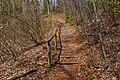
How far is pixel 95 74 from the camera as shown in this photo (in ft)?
28.8

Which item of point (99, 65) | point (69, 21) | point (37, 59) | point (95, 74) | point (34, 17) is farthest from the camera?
point (69, 21)

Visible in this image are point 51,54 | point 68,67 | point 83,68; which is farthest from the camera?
point 51,54

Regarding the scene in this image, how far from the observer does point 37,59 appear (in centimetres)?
1086

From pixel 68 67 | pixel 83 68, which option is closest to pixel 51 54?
pixel 68 67

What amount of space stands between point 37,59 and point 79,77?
302 centimetres

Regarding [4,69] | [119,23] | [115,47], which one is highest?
[119,23]

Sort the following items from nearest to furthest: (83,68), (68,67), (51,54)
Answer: (83,68), (68,67), (51,54)

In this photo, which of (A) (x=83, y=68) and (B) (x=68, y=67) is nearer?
(A) (x=83, y=68)

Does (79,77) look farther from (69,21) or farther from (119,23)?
(69,21)

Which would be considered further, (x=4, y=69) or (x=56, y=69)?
(x=4, y=69)

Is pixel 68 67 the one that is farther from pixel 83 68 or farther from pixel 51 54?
pixel 51 54

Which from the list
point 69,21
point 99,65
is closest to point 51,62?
point 99,65

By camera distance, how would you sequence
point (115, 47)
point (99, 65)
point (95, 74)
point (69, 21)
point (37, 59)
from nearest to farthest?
1. point (95, 74)
2. point (99, 65)
3. point (115, 47)
4. point (37, 59)
5. point (69, 21)

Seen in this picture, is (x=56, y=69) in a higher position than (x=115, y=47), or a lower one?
lower
